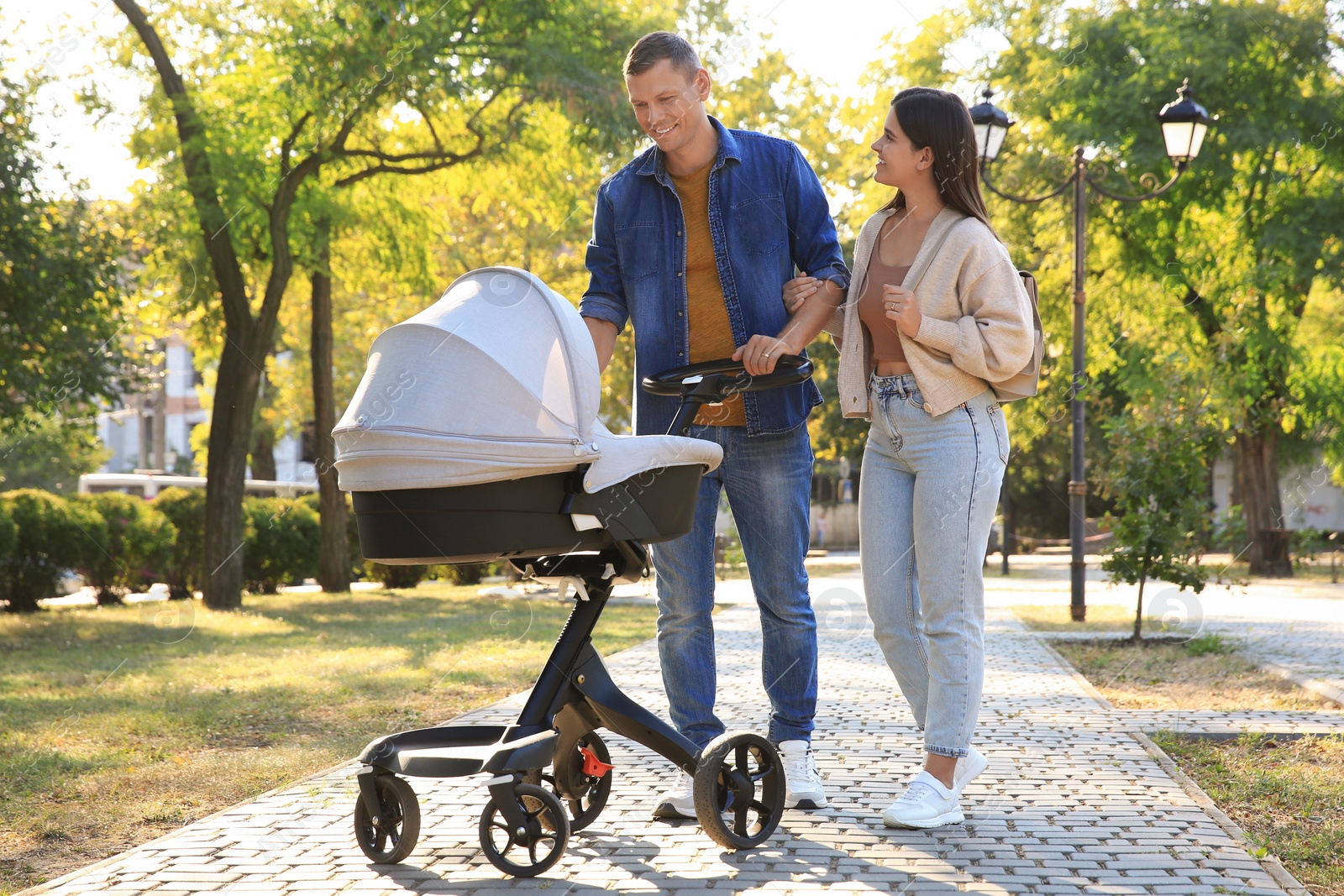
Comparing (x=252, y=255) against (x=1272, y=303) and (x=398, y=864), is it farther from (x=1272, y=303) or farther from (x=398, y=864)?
(x=1272, y=303)

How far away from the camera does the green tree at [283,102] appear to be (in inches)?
554

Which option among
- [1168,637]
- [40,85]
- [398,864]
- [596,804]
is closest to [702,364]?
[596,804]

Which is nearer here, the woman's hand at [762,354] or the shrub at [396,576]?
the woman's hand at [762,354]

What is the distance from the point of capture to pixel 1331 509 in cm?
4412

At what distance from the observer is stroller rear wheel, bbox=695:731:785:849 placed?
3.43 m

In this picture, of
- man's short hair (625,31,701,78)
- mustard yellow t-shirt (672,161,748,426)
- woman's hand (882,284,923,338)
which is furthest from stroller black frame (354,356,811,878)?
man's short hair (625,31,701,78)

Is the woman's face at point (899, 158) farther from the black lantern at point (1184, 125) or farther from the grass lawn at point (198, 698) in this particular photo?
the black lantern at point (1184, 125)

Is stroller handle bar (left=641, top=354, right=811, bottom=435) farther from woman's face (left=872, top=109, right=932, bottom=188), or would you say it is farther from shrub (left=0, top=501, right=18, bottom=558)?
shrub (left=0, top=501, right=18, bottom=558)

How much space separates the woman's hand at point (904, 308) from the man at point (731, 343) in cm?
29

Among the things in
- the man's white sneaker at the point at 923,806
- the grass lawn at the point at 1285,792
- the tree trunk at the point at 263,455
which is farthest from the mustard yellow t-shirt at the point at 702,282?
the tree trunk at the point at 263,455

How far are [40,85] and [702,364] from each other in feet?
38.4

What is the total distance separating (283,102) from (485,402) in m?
12.7

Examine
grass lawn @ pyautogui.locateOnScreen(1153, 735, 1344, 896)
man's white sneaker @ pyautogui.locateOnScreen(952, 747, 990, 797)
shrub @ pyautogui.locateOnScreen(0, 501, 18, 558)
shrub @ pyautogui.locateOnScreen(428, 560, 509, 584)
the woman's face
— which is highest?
the woman's face

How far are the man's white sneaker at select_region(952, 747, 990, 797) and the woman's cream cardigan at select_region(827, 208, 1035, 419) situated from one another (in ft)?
3.62
